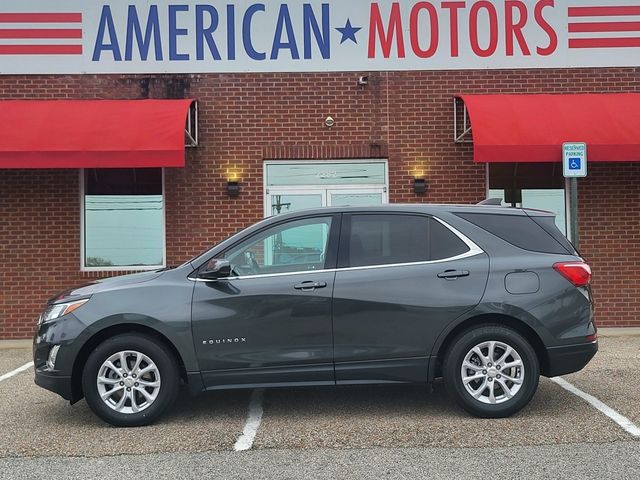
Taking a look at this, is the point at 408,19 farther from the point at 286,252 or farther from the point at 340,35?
the point at 286,252

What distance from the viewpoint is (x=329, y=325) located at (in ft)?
16.6

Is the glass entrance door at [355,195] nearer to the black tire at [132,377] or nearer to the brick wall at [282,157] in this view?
the brick wall at [282,157]

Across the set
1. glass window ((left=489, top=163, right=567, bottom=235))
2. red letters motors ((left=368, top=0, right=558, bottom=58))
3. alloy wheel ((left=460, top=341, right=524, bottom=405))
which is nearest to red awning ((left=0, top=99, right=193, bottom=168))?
red letters motors ((left=368, top=0, right=558, bottom=58))

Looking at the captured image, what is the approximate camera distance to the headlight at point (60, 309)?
16.6 ft

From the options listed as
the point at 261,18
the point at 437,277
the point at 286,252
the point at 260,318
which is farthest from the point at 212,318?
the point at 261,18

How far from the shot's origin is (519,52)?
1005cm

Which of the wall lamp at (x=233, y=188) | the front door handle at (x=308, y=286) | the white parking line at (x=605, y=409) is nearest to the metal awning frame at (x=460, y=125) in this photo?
the wall lamp at (x=233, y=188)

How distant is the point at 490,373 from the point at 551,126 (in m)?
5.17

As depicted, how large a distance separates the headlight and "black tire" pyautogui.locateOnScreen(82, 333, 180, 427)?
14.8 inches

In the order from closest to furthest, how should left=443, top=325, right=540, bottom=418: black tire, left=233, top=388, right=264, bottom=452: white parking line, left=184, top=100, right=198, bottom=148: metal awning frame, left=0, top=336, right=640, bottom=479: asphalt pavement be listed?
1. left=0, top=336, right=640, bottom=479: asphalt pavement
2. left=233, top=388, right=264, bottom=452: white parking line
3. left=443, top=325, right=540, bottom=418: black tire
4. left=184, top=100, right=198, bottom=148: metal awning frame

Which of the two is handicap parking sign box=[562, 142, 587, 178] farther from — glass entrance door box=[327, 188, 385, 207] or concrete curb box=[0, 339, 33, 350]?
concrete curb box=[0, 339, 33, 350]

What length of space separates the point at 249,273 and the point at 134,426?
1.54 meters

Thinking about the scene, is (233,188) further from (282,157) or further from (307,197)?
(307,197)

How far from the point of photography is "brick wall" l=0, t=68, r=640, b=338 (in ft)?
32.0
